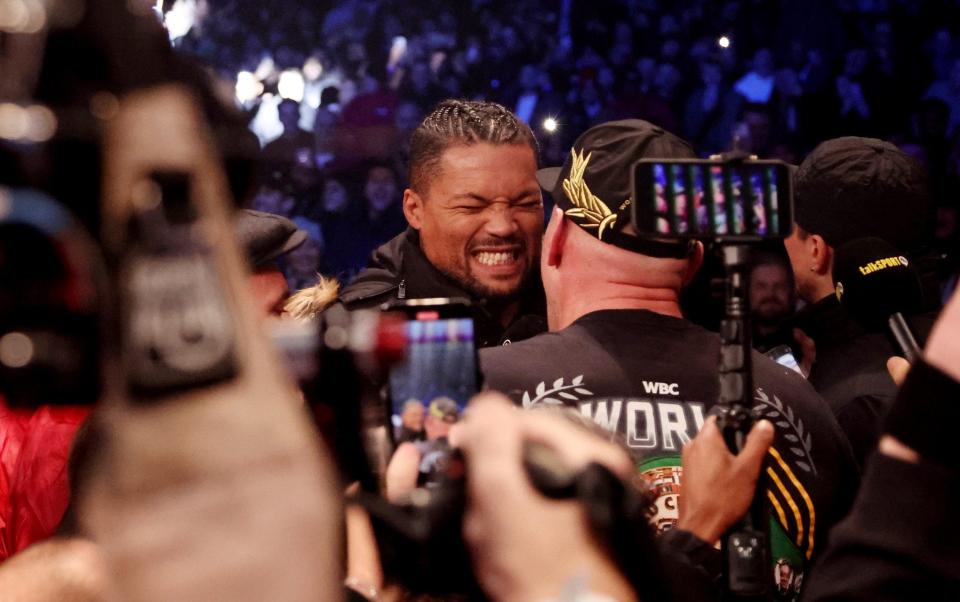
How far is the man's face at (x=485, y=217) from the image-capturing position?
2592 mm

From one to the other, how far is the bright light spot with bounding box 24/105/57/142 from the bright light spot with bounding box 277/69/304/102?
20.7 ft

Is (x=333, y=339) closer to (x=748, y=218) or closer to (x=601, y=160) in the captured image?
(x=748, y=218)

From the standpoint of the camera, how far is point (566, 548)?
563 millimetres

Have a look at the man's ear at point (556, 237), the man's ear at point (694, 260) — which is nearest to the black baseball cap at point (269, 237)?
the man's ear at point (556, 237)

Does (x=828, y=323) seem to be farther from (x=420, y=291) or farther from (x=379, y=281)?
(x=379, y=281)

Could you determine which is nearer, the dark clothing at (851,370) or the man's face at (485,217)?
the dark clothing at (851,370)

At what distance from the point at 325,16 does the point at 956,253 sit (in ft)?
13.6

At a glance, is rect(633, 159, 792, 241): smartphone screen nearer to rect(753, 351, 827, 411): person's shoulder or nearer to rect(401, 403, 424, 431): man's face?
rect(401, 403, 424, 431): man's face

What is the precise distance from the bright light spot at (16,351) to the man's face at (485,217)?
2.15 m

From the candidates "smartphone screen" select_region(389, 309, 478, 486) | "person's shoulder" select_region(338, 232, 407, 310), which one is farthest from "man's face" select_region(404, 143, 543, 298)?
"smartphone screen" select_region(389, 309, 478, 486)

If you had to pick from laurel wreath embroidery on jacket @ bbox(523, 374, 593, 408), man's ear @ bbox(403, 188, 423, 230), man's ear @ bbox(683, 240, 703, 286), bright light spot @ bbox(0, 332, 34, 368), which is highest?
man's ear @ bbox(403, 188, 423, 230)

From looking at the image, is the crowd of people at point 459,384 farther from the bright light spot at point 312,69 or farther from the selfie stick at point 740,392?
the bright light spot at point 312,69

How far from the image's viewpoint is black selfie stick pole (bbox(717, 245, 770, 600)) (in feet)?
3.79

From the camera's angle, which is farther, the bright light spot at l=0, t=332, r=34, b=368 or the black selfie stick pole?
the black selfie stick pole
